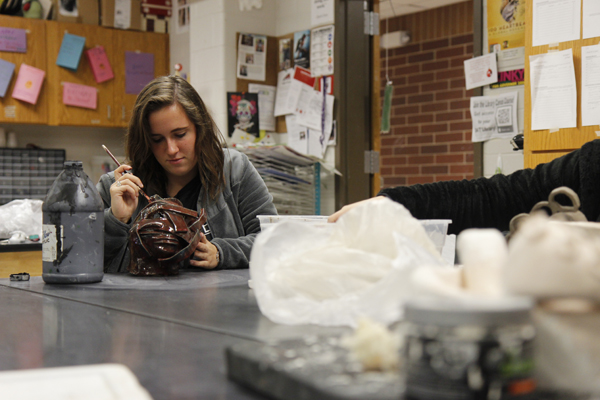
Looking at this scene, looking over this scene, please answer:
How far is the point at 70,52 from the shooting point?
445cm

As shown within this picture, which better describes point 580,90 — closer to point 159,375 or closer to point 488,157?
point 488,157

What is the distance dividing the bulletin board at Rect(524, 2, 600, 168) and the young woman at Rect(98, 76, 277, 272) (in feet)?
3.65

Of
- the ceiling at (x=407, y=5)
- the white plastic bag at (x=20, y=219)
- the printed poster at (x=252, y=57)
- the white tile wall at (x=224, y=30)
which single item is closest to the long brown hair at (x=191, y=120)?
the white plastic bag at (x=20, y=219)

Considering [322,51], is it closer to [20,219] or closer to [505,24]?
[505,24]

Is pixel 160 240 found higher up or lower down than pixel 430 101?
lower down

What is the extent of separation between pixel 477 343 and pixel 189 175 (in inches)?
67.4

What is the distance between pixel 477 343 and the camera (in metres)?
0.42

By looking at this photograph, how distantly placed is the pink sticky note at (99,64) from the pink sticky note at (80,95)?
11 cm

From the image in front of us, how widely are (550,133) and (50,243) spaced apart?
1.89 m

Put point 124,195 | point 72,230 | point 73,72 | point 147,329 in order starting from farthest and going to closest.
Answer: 1. point 73,72
2. point 124,195
3. point 72,230
4. point 147,329

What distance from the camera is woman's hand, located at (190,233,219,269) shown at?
61.3 inches

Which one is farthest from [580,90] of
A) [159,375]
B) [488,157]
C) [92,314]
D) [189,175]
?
[159,375]

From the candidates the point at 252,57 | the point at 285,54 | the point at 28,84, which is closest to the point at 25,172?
the point at 28,84

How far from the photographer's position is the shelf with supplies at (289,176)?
3.29m
